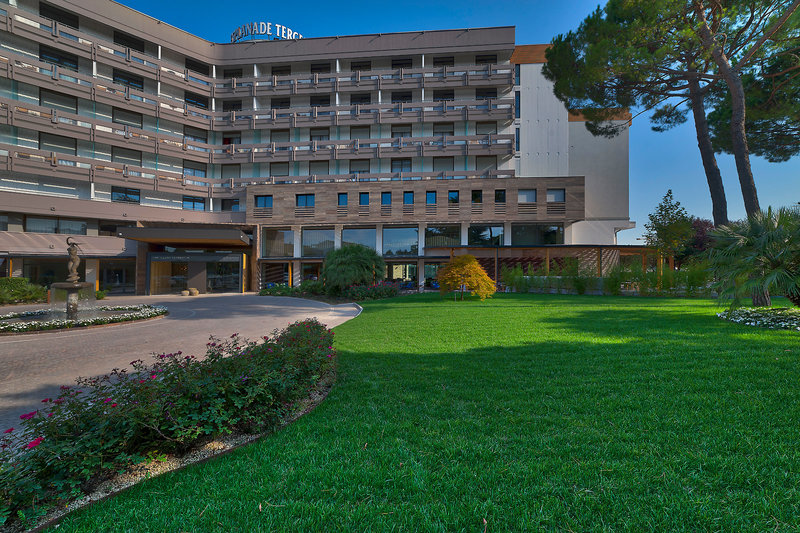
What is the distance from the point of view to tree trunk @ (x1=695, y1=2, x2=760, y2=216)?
43.5ft

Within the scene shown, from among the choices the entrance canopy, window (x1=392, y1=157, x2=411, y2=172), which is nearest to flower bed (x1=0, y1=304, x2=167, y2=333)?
the entrance canopy

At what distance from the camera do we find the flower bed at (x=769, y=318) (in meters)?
7.29

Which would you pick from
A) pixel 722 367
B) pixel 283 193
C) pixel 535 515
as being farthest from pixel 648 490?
pixel 283 193

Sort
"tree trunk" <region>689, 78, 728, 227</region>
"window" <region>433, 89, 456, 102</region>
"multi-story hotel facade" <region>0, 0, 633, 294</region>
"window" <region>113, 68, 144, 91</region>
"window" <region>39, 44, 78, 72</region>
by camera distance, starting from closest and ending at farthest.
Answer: "tree trunk" <region>689, 78, 728, 227</region> < "multi-story hotel facade" <region>0, 0, 633, 294</region> < "window" <region>39, 44, 78, 72</region> < "window" <region>113, 68, 144, 91</region> < "window" <region>433, 89, 456, 102</region>

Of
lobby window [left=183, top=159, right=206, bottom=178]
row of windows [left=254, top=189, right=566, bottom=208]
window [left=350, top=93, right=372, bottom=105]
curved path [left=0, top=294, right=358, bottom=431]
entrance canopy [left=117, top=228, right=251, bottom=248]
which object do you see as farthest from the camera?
window [left=350, top=93, right=372, bottom=105]

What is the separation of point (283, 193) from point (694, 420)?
33829mm

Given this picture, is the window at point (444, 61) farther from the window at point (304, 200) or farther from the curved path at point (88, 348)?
the curved path at point (88, 348)

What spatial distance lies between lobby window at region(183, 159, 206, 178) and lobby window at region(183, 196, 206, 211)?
2.57 meters

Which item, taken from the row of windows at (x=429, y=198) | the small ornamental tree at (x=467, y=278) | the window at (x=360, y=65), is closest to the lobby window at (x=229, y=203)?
the row of windows at (x=429, y=198)

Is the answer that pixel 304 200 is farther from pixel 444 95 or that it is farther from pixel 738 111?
pixel 738 111

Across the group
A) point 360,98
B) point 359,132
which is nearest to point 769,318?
point 359,132

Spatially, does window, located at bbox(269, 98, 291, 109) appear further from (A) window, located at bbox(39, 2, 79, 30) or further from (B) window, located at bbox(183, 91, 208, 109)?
(A) window, located at bbox(39, 2, 79, 30)

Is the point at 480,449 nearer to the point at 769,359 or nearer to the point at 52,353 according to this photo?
the point at 769,359

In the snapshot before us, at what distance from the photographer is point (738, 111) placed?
44.3 feet
